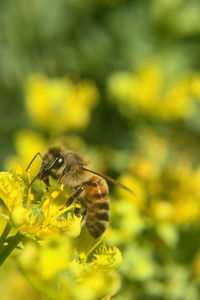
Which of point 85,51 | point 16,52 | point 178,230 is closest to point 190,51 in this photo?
point 85,51

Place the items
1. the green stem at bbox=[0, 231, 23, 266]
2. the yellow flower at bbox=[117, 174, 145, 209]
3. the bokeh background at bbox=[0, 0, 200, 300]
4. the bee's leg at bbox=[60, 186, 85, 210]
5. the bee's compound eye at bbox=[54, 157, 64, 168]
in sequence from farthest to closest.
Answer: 1. the yellow flower at bbox=[117, 174, 145, 209]
2. the bokeh background at bbox=[0, 0, 200, 300]
3. the bee's compound eye at bbox=[54, 157, 64, 168]
4. the bee's leg at bbox=[60, 186, 85, 210]
5. the green stem at bbox=[0, 231, 23, 266]

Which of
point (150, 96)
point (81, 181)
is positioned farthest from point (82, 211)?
point (150, 96)

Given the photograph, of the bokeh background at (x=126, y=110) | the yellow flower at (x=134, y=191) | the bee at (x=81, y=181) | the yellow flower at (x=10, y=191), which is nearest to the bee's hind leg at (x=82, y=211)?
the bee at (x=81, y=181)

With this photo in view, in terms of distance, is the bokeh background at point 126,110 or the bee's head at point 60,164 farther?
the bokeh background at point 126,110

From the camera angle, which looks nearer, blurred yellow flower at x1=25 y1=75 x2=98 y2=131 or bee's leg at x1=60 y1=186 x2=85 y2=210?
bee's leg at x1=60 y1=186 x2=85 y2=210

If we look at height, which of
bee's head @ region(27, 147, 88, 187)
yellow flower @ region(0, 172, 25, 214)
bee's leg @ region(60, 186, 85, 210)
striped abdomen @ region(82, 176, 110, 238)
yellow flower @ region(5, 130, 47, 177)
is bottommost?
yellow flower @ region(5, 130, 47, 177)

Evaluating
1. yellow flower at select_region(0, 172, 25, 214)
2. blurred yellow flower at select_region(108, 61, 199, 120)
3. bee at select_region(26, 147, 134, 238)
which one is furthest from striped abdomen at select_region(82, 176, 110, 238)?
blurred yellow flower at select_region(108, 61, 199, 120)

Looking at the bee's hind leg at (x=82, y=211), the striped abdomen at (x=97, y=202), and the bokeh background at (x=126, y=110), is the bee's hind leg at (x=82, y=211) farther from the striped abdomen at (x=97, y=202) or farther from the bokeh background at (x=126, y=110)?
the bokeh background at (x=126, y=110)

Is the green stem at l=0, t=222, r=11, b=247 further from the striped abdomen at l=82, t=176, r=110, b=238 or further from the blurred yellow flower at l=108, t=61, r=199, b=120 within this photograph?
the blurred yellow flower at l=108, t=61, r=199, b=120
